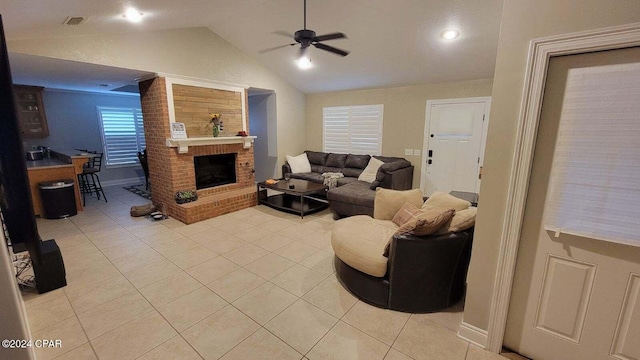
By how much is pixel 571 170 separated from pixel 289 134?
5.59 metres

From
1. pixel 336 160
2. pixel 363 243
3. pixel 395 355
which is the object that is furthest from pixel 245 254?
pixel 336 160

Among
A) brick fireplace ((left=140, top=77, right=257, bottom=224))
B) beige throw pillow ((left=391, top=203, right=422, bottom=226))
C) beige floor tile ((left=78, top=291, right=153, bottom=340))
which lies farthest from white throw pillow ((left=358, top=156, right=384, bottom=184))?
beige floor tile ((left=78, top=291, right=153, bottom=340))

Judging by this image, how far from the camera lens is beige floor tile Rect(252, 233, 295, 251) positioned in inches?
134

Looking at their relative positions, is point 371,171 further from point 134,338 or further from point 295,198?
point 134,338

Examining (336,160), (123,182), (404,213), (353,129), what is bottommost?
(123,182)

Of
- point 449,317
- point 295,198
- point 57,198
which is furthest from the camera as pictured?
point 295,198

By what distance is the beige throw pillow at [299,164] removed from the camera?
6.18 meters

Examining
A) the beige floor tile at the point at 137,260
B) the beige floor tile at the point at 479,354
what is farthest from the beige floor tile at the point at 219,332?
the beige floor tile at the point at 479,354

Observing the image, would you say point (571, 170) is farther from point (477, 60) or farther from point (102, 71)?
point (102, 71)

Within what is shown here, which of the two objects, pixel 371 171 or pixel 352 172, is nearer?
pixel 371 171

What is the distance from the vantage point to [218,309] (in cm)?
227

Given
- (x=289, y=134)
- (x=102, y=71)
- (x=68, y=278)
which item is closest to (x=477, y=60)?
(x=289, y=134)

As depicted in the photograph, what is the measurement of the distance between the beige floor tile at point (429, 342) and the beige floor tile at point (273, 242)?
6.04 ft

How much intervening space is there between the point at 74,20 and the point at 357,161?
4758 mm
